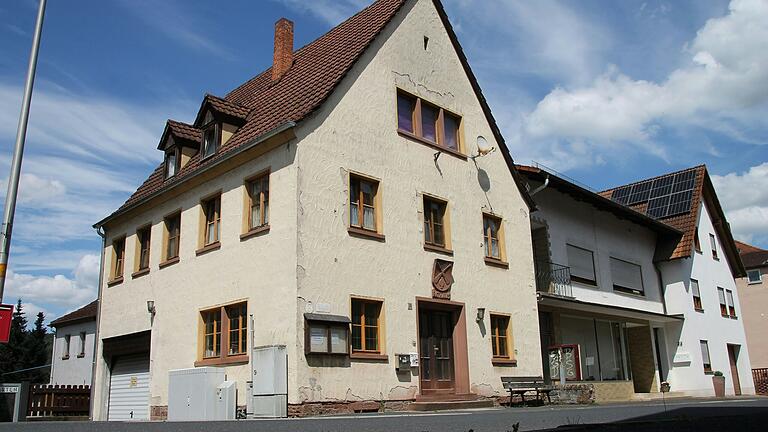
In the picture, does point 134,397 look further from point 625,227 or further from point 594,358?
point 625,227

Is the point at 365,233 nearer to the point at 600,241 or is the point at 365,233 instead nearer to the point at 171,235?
the point at 171,235

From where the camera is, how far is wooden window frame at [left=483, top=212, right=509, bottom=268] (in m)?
19.1

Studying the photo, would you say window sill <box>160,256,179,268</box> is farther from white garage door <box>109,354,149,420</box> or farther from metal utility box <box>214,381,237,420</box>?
metal utility box <box>214,381,237,420</box>

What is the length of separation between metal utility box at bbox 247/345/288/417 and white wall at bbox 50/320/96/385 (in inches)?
989

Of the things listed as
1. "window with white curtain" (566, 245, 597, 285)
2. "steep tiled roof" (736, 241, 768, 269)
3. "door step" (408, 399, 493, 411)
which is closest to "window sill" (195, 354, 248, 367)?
"door step" (408, 399, 493, 411)

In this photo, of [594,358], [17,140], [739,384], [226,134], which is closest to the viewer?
[17,140]

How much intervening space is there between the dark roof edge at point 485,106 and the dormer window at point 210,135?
705 cm

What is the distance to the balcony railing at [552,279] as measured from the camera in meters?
23.5

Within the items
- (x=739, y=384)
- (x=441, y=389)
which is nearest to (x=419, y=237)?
(x=441, y=389)

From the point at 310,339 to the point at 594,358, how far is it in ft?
54.7

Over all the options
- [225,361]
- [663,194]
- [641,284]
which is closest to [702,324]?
[641,284]

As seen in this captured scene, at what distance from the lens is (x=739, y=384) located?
3512 centimetres

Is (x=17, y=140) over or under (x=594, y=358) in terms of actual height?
over

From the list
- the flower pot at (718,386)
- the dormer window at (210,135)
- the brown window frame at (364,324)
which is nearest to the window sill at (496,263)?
the brown window frame at (364,324)
